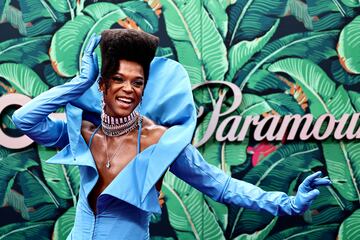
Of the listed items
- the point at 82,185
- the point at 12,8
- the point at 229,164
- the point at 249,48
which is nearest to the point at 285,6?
the point at 249,48

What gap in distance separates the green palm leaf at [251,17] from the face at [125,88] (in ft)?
5.60

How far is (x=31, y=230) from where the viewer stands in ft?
11.4

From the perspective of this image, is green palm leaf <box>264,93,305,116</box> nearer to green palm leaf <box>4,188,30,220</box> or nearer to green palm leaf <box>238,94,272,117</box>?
green palm leaf <box>238,94,272,117</box>

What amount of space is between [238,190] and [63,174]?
182 cm

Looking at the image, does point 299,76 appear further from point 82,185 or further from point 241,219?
point 82,185

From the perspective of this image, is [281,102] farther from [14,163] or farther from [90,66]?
[90,66]

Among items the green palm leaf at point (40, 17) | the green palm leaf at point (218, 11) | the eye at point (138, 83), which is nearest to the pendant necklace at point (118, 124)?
the eye at point (138, 83)

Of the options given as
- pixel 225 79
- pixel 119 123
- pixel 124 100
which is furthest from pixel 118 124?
pixel 225 79

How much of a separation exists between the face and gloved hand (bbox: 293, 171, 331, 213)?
25.7 inches

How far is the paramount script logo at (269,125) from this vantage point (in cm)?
338

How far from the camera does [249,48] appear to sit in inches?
133

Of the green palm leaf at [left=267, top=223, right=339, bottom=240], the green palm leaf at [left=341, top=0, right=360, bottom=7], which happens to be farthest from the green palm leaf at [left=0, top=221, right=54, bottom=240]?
the green palm leaf at [left=341, top=0, right=360, bottom=7]

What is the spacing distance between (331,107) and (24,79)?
6.55 feet

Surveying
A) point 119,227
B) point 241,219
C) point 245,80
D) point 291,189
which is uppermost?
point 119,227
